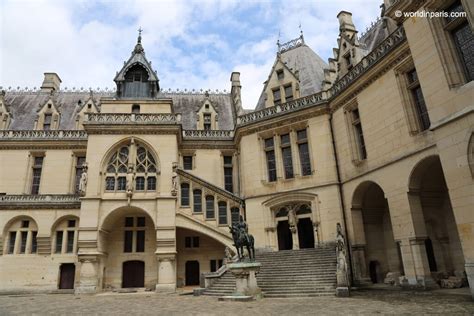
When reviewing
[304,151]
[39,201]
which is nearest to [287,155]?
[304,151]

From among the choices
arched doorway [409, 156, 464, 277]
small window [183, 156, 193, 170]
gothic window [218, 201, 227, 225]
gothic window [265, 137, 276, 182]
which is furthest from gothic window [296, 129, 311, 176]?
small window [183, 156, 193, 170]

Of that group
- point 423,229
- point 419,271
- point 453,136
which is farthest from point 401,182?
point 453,136

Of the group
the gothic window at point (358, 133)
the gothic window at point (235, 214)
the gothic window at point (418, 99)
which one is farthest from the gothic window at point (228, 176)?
the gothic window at point (418, 99)

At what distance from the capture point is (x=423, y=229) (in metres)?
14.3

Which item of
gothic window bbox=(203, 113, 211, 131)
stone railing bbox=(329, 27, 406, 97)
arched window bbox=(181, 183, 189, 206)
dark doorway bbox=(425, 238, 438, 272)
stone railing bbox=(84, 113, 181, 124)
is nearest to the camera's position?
stone railing bbox=(329, 27, 406, 97)

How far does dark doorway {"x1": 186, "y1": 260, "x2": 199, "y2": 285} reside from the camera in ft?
76.5

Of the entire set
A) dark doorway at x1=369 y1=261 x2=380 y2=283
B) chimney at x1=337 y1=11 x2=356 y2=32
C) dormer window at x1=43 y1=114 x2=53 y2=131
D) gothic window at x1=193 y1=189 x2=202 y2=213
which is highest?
chimney at x1=337 y1=11 x2=356 y2=32

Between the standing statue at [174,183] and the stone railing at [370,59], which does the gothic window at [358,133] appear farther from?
the standing statue at [174,183]

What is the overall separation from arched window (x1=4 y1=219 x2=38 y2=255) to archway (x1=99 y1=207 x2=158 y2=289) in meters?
5.46

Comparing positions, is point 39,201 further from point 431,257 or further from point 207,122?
point 431,257

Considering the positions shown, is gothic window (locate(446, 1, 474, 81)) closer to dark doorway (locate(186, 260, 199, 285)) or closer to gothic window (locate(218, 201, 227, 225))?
gothic window (locate(218, 201, 227, 225))

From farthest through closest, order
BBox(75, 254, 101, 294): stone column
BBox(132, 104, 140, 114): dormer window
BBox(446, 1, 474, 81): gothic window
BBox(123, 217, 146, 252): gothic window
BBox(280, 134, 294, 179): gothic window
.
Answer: BBox(132, 104, 140, 114): dormer window
BBox(123, 217, 146, 252): gothic window
BBox(280, 134, 294, 179): gothic window
BBox(75, 254, 101, 294): stone column
BBox(446, 1, 474, 81): gothic window

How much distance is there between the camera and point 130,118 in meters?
22.8

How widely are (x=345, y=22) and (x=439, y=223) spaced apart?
1402 cm
